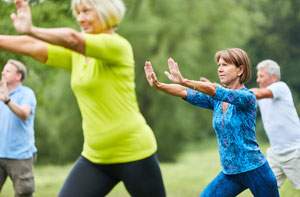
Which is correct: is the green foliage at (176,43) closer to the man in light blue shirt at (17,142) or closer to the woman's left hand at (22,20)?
the man in light blue shirt at (17,142)

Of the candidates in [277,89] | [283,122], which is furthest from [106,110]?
[283,122]

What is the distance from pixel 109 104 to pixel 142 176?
58 centimetres

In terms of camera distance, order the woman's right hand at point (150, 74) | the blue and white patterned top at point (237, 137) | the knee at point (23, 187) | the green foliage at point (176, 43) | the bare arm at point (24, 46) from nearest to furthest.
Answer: the bare arm at point (24, 46), the woman's right hand at point (150, 74), the blue and white patterned top at point (237, 137), the knee at point (23, 187), the green foliage at point (176, 43)

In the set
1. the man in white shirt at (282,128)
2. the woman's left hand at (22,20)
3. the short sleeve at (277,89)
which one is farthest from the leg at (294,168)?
the woman's left hand at (22,20)

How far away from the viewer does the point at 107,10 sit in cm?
312

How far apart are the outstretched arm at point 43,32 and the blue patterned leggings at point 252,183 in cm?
170

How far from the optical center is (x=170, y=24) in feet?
63.7

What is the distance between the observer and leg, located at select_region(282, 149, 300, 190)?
5.66m

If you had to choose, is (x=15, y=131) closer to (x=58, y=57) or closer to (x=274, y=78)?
(x=58, y=57)

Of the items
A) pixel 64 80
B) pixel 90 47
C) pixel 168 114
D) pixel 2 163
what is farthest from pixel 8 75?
pixel 168 114

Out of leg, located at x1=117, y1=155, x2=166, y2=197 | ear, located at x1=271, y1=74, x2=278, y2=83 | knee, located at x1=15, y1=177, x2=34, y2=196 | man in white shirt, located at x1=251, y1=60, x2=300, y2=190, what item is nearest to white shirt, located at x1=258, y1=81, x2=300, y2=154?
man in white shirt, located at x1=251, y1=60, x2=300, y2=190

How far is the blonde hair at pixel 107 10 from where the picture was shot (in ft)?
10.2

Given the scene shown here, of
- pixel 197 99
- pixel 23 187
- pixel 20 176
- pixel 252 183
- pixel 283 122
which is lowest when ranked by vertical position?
pixel 23 187

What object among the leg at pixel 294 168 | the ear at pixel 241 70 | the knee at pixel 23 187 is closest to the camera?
the ear at pixel 241 70
